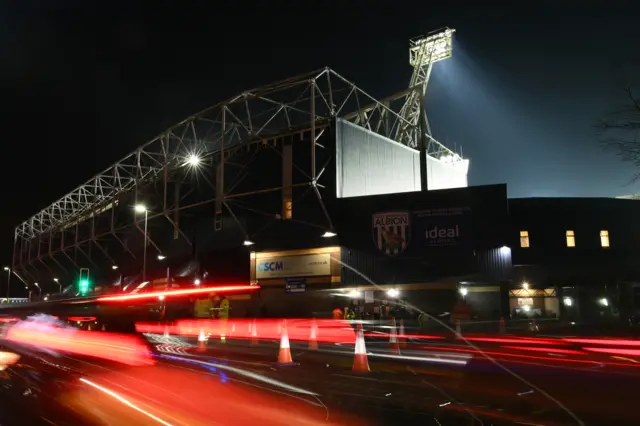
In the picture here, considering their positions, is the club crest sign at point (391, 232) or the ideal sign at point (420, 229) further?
the club crest sign at point (391, 232)

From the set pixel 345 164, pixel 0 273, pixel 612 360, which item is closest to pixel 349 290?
pixel 345 164

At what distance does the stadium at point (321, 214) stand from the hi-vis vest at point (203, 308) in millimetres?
10652

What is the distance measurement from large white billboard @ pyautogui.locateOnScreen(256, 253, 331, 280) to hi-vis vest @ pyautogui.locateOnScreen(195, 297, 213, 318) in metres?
11.0

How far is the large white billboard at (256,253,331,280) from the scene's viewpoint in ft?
107

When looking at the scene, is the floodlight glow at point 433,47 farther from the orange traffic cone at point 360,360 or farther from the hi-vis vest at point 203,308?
the orange traffic cone at point 360,360

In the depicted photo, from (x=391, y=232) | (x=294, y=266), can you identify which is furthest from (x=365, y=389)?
(x=294, y=266)

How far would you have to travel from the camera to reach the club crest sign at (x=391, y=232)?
30.0 meters

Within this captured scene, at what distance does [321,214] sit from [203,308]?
40.0ft

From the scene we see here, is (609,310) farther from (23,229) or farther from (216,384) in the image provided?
(23,229)

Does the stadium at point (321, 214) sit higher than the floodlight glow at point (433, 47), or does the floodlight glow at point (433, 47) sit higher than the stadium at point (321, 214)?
the floodlight glow at point (433, 47)

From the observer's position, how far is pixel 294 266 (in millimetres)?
34000

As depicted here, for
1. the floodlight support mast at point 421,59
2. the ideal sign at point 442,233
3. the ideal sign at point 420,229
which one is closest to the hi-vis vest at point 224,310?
the ideal sign at point 420,229

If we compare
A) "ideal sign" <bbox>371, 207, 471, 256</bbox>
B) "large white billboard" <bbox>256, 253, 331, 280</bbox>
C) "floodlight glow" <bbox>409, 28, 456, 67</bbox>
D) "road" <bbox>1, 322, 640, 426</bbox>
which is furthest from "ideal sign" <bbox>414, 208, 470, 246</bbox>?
"floodlight glow" <bbox>409, 28, 456, 67</bbox>

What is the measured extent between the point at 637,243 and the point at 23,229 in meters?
75.6
